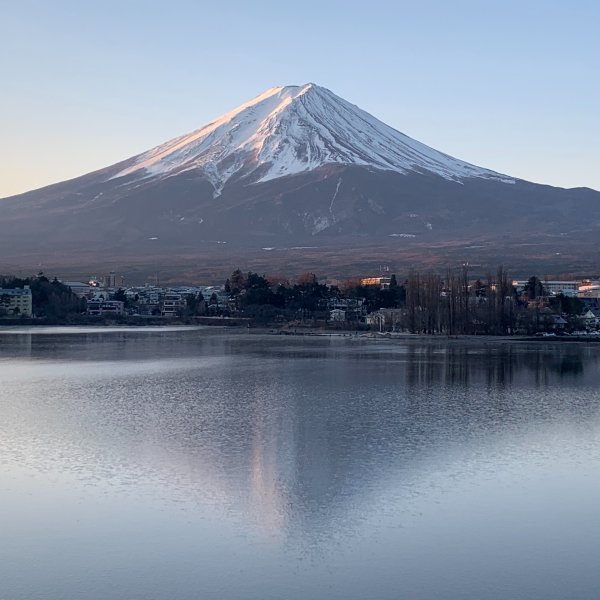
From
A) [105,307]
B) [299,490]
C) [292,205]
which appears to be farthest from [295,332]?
[292,205]

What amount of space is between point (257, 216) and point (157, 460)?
87.2 meters

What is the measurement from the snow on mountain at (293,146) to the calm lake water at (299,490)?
8836 cm

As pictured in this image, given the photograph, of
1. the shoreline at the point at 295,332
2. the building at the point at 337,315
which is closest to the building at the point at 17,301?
the shoreline at the point at 295,332

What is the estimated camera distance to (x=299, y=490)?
7.63 meters

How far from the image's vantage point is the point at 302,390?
47.3 ft

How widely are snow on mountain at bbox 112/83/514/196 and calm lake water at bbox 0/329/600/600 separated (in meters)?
88.4

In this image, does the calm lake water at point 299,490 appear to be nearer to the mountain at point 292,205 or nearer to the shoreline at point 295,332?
the shoreline at point 295,332

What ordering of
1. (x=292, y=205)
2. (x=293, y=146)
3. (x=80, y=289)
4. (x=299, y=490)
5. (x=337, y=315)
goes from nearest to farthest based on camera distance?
(x=299, y=490) → (x=337, y=315) → (x=80, y=289) → (x=292, y=205) → (x=293, y=146)

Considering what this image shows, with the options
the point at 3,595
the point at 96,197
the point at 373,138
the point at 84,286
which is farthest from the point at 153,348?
the point at 373,138

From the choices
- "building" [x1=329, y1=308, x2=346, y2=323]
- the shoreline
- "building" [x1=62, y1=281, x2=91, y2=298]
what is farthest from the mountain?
"building" [x1=329, y1=308, x2=346, y2=323]

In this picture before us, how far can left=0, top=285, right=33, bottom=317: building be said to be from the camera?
42125 millimetres

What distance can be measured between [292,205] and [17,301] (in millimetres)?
55609

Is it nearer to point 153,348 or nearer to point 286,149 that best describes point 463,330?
point 153,348

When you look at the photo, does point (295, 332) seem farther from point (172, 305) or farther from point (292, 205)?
point (292, 205)
